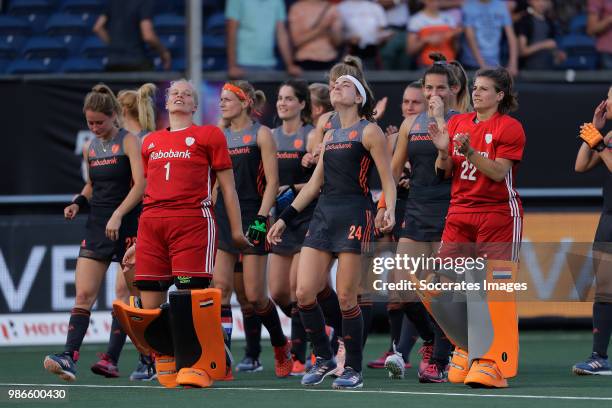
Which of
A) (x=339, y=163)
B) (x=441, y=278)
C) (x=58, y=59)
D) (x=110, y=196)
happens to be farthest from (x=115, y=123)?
(x=58, y=59)

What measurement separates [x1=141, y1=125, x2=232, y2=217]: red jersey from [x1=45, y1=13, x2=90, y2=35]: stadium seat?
646cm

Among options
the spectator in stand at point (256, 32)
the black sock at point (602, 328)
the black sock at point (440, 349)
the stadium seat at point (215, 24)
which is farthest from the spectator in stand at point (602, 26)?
the black sock at point (440, 349)

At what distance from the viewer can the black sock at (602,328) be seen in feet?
32.8

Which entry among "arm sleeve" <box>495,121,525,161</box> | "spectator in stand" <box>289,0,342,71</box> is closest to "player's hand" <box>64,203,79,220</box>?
"arm sleeve" <box>495,121,525,161</box>

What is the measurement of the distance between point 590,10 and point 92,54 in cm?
573

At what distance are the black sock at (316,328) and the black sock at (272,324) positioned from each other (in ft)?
2.86

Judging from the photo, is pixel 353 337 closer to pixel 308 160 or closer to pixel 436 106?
pixel 436 106

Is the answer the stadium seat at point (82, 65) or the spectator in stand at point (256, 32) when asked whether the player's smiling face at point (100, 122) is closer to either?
the stadium seat at point (82, 65)

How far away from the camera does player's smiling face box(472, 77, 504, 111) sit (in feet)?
27.9

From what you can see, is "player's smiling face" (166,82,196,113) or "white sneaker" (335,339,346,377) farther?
"white sneaker" (335,339,346,377)

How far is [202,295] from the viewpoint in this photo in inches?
334

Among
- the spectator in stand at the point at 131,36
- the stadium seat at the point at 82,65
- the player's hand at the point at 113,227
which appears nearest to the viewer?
the player's hand at the point at 113,227

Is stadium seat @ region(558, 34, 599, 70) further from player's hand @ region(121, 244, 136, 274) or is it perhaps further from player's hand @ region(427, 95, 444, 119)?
player's hand @ region(121, 244, 136, 274)

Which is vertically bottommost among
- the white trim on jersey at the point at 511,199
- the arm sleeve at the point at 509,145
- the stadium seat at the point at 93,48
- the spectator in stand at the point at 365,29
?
the white trim on jersey at the point at 511,199
